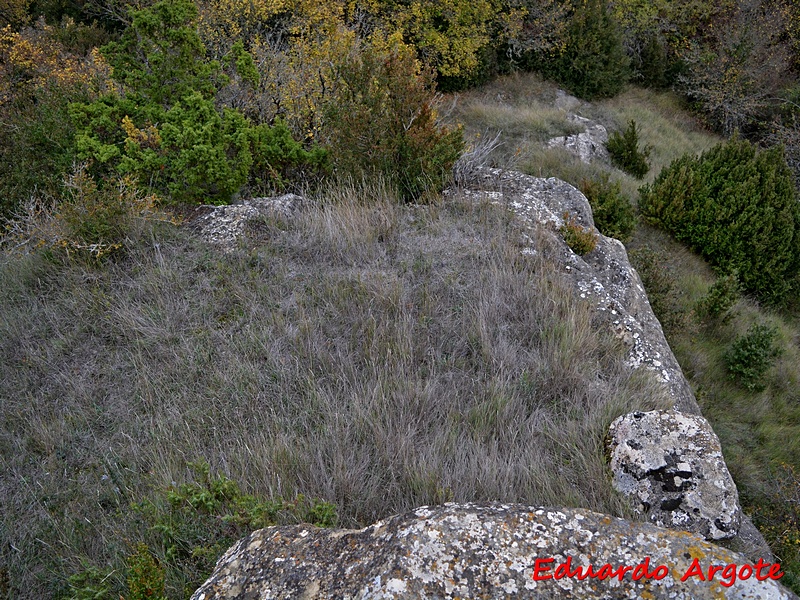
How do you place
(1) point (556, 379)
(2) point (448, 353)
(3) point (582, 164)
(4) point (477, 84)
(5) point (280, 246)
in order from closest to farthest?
1. (1) point (556, 379)
2. (2) point (448, 353)
3. (5) point (280, 246)
4. (3) point (582, 164)
5. (4) point (477, 84)

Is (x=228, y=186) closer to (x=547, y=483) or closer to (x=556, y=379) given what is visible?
(x=556, y=379)

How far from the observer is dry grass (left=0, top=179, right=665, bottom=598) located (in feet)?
9.44

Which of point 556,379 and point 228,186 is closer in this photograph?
point 556,379

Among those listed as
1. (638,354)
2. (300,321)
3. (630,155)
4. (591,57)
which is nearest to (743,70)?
(591,57)

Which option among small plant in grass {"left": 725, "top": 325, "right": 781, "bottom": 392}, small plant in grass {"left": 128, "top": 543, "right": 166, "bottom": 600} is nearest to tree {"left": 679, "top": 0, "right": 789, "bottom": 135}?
small plant in grass {"left": 725, "top": 325, "right": 781, "bottom": 392}

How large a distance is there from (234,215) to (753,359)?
6.03 m

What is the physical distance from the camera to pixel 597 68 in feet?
55.7

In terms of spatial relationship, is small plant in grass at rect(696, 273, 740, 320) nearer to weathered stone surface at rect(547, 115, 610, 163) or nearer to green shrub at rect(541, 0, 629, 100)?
weathered stone surface at rect(547, 115, 610, 163)

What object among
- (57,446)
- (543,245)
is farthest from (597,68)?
(57,446)

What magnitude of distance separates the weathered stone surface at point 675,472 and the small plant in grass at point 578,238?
2.55 m

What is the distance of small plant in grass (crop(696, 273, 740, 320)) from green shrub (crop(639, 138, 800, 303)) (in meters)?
1.76

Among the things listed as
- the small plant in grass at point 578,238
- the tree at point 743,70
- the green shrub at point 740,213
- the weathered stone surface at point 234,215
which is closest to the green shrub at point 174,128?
the weathered stone surface at point 234,215

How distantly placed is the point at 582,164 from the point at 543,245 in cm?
598

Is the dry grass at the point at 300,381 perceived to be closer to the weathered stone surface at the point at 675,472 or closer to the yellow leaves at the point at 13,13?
the weathered stone surface at the point at 675,472
